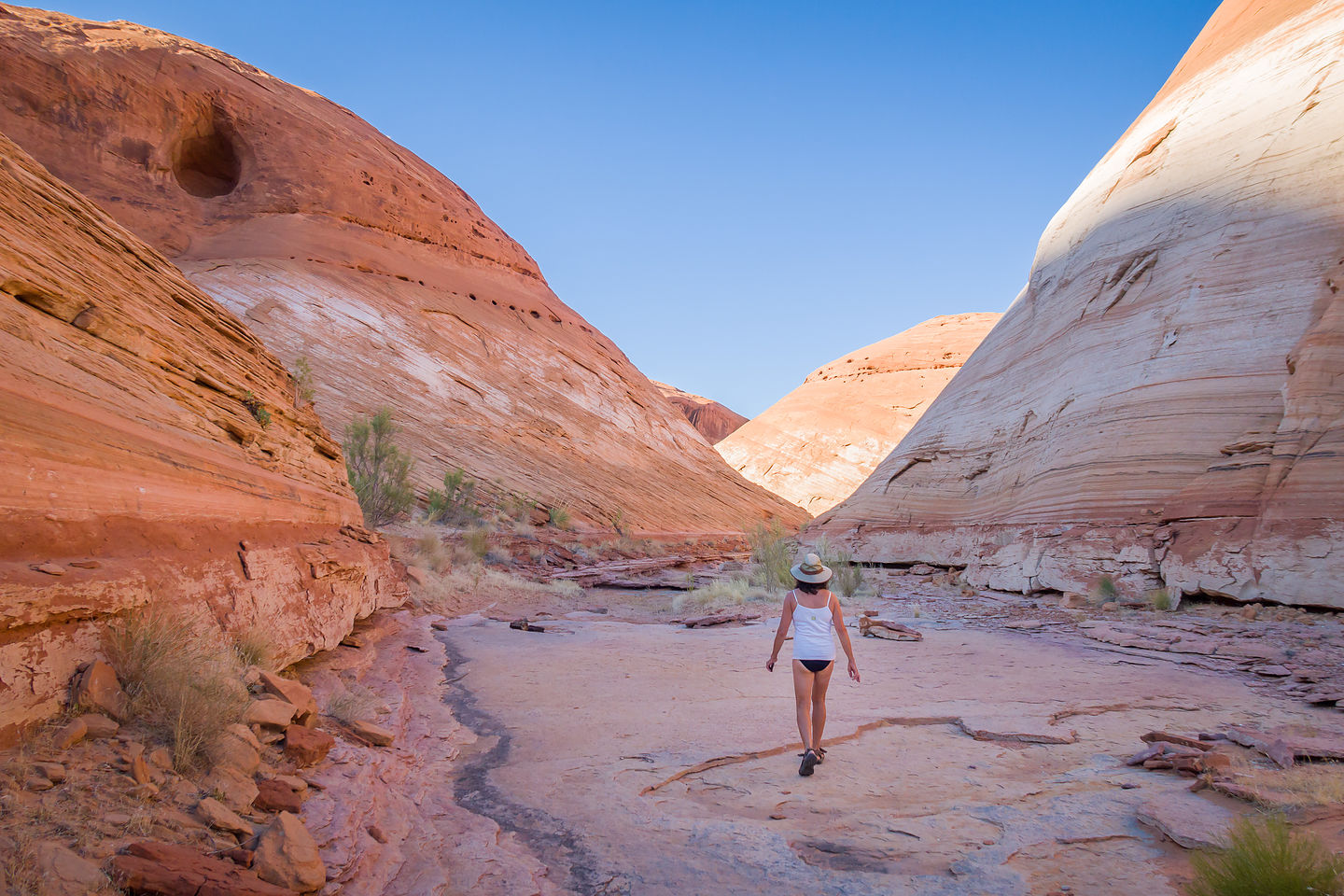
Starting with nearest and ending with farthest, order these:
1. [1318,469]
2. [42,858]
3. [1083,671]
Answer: [42,858] → [1083,671] → [1318,469]

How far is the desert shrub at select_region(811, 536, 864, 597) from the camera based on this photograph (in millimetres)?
11727

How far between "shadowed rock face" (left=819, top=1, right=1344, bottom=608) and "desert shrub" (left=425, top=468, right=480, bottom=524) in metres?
9.77

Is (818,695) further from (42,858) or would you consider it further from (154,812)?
(42,858)

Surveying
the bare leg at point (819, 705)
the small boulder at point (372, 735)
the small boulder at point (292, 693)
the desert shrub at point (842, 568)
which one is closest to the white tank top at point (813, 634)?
the bare leg at point (819, 705)

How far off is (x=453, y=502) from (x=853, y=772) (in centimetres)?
1597

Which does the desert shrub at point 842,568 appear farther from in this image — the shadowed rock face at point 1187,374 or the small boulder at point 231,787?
the small boulder at point 231,787

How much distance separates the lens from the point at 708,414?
81938 mm

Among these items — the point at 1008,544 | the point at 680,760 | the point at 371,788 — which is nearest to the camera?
the point at 371,788

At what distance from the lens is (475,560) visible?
13.6 meters

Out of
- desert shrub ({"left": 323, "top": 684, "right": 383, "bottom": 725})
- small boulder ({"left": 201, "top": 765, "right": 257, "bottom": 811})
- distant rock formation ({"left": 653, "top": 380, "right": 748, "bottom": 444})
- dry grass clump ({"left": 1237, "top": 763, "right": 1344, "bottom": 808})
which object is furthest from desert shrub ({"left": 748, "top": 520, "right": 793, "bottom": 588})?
distant rock formation ({"left": 653, "top": 380, "right": 748, "bottom": 444})

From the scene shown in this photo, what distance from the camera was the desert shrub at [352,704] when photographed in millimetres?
4082

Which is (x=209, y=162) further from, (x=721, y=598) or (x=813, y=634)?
(x=813, y=634)

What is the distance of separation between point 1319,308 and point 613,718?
9.05m

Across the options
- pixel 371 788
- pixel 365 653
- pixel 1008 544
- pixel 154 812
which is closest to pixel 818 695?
pixel 371 788
